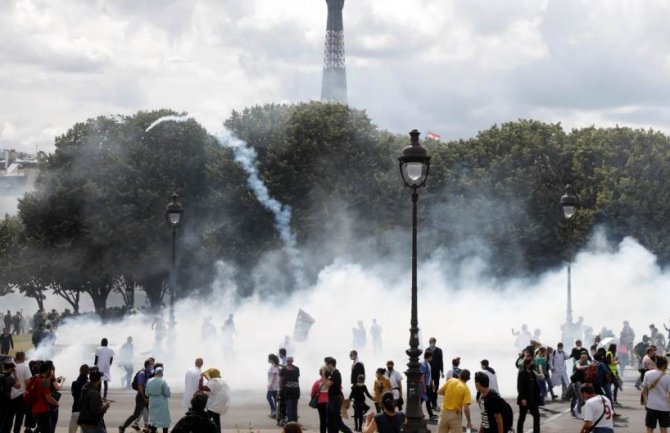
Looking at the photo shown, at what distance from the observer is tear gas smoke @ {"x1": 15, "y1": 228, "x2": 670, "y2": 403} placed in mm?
52844

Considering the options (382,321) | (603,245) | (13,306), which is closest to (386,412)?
(382,321)

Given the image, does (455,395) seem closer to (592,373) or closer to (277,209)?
(592,373)

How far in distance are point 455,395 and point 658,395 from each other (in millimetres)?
3711

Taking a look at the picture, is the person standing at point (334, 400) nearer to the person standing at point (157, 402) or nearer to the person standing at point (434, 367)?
the person standing at point (157, 402)

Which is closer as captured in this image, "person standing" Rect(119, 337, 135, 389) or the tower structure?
"person standing" Rect(119, 337, 135, 389)

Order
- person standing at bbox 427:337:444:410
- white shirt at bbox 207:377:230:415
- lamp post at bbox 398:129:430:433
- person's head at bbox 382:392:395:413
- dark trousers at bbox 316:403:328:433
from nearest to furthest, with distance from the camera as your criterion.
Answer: person's head at bbox 382:392:395:413 < white shirt at bbox 207:377:230:415 < lamp post at bbox 398:129:430:433 < dark trousers at bbox 316:403:328:433 < person standing at bbox 427:337:444:410

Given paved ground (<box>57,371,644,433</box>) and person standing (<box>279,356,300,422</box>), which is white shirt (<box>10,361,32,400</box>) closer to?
paved ground (<box>57,371,644,433</box>)

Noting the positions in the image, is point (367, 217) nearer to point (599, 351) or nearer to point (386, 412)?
point (599, 351)

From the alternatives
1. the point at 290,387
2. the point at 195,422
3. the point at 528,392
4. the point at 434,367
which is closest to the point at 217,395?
the point at 290,387

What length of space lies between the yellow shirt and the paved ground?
5.17 m

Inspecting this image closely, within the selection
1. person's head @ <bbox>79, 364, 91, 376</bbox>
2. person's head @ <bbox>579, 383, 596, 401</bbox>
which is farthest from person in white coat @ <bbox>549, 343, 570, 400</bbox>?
person's head @ <bbox>579, 383, 596, 401</bbox>

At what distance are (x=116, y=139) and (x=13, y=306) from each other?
4203 centimetres

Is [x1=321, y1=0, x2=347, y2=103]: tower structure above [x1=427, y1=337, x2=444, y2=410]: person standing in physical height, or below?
above

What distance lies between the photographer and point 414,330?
863 inches
